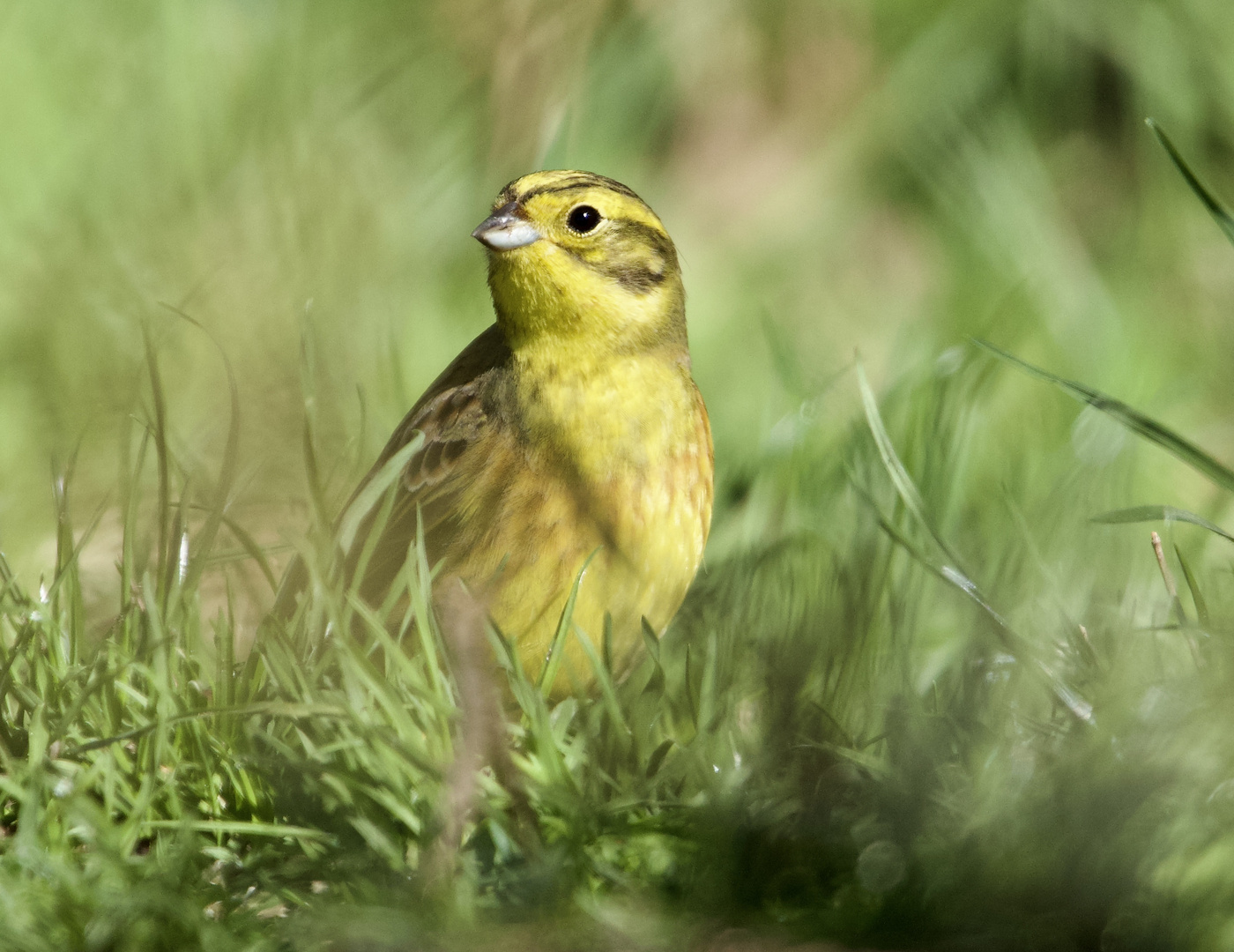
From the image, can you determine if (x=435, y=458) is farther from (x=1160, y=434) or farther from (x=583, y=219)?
(x=1160, y=434)

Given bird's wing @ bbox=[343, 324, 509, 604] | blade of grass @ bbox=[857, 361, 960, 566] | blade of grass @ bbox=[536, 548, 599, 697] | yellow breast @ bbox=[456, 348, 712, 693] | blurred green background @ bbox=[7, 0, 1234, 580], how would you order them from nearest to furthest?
blade of grass @ bbox=[536, 548, 599, 697]
blade of grass @ bbox=[857, 361, 960, 566]
yellow breast @ bbox=[456, 348, 712, 693]
bird's wing @ bbox=[343, 324, 509, 604]
blurred green background @ bbox=[7, 0, 1234, 580]

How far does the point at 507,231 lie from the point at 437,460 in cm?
52

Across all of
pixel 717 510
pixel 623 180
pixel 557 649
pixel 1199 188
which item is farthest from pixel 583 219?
pixel 623 180

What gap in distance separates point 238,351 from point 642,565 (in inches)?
34.1

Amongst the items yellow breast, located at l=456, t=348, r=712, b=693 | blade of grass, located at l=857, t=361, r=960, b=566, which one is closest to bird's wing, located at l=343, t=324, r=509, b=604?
yellow breast, located at l=456, t=348, r=712, b=693

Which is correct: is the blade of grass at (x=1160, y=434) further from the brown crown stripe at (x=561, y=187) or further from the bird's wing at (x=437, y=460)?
the bird's wing at (x=437, y=460)

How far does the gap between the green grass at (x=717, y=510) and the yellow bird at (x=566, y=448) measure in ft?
0.48

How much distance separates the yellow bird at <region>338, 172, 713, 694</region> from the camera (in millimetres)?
2596

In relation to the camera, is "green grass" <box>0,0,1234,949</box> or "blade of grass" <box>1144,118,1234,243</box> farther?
"blade of grass" <box>1144,118,1234,243</box>

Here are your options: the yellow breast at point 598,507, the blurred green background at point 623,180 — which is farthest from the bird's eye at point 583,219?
the blurred green background at point 623,180

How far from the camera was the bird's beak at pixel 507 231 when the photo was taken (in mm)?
2689

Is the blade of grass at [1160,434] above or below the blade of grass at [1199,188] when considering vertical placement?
below

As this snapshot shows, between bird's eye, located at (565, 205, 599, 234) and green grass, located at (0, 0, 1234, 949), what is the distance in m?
0.51

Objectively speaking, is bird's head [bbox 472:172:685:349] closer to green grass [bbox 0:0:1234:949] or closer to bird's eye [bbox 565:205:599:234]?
bird's eye [bbox 565:205:599:234]
